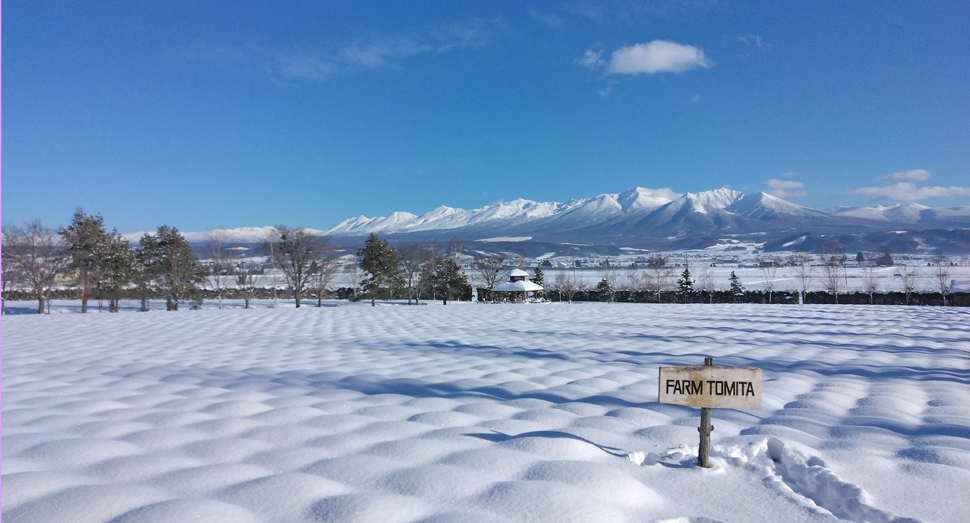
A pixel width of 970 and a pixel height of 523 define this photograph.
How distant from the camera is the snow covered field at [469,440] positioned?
2.74 metres

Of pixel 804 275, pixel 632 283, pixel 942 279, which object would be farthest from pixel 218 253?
pixel 804 275

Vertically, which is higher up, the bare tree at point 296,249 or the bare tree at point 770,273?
the bare tree at point 296,249

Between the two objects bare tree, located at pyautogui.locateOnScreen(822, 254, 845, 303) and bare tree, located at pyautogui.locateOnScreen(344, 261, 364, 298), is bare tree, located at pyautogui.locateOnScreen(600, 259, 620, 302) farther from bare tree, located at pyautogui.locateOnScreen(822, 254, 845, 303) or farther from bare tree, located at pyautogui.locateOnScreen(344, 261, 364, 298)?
bare tree, located at pyautogui.locateOnScreen(344, 261, 364, 298)

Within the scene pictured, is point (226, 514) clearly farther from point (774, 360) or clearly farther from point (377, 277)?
point (377, 277)

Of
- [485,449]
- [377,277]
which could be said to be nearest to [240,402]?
[485,449]

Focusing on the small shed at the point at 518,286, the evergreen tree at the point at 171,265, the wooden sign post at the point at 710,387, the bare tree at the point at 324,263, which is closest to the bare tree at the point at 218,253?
the evergreen tree at the point at 171,265

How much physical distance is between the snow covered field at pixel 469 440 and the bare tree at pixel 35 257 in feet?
79.5

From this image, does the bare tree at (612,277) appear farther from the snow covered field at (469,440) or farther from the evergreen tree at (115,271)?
the evergreen tree at (115,271)

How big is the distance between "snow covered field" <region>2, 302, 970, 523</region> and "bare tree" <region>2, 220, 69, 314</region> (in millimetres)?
24216

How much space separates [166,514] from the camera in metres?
2.52

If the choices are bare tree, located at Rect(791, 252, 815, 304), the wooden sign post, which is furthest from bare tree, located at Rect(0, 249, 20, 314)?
bare tree, located at Rect(791, 252, 815, 304)

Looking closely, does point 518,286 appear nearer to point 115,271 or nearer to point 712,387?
point 115,271

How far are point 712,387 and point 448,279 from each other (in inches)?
1405

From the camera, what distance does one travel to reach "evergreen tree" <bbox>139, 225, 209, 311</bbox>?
101ft
